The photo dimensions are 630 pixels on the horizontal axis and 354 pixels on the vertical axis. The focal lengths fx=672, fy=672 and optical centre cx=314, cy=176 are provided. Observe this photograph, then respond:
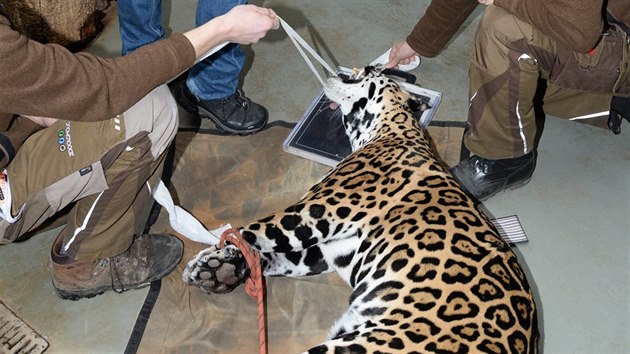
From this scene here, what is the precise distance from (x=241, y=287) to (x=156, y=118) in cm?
74

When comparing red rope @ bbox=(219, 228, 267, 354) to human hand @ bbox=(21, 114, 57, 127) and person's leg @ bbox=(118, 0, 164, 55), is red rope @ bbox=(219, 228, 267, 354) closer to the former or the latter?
human hand @ bbox=(21, 114, 57, 127)

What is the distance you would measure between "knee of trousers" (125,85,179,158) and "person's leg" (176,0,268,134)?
788mm

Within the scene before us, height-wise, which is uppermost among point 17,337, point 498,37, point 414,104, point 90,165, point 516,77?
point 498,37

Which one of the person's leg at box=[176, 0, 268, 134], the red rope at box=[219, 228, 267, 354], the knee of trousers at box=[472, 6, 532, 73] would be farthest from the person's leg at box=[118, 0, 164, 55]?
the knee of trousers at box=[472, 6, 532, 73]

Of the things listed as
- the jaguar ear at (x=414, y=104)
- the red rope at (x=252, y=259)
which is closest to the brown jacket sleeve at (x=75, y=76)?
the red rope at (x=252, y=259)

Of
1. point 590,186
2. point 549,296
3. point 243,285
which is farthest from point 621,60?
point 243,285

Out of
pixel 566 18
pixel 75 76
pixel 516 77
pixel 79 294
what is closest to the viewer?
pixel 75 76

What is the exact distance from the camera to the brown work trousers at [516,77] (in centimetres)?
243

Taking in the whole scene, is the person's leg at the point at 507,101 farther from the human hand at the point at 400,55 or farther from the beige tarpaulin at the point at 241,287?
the human hand at the point at 400,55

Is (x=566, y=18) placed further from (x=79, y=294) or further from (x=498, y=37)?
(x=79, y=294)

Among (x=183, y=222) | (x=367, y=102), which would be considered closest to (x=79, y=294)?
(x=183, y=222)

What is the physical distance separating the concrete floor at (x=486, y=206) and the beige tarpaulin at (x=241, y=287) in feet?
0.45

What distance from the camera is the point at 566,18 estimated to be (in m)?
2.20

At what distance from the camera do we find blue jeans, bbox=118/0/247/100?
103 inches
